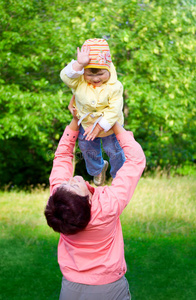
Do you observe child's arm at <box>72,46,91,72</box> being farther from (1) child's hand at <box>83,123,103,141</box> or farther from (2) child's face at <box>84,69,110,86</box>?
(1) child's hand at <box>83,123,103,141</box>

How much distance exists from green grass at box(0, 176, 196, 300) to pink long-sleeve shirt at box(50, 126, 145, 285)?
280 centimetres

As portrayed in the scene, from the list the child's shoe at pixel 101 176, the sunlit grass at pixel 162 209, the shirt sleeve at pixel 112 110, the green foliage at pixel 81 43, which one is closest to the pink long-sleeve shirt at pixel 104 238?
the shirt sleeve at pixel 112 110

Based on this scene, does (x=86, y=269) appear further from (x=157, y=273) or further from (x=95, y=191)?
(x=157, y=273)

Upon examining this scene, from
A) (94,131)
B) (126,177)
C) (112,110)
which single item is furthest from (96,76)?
(126,177)

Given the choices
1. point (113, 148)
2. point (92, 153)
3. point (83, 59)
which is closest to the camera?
point (83, 59)

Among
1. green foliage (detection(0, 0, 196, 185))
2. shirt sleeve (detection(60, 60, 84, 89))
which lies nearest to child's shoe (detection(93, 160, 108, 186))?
shirt sleeve (detection(60, 60, 84, 89))

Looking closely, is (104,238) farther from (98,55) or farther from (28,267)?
(28,267)

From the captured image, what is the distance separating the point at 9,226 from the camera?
7297 millimetres

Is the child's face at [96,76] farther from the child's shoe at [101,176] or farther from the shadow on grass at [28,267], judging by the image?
the shadow on grass at [28,267]

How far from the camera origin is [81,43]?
30.1ft

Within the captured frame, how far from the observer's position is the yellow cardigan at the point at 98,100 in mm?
2693

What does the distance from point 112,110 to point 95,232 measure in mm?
906

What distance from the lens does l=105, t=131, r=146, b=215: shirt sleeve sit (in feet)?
7.32

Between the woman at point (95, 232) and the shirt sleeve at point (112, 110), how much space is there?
24cm
